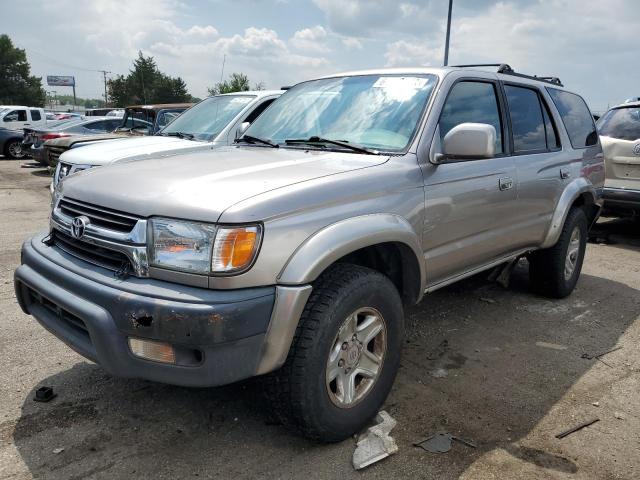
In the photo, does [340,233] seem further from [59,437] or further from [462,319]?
[462,319]

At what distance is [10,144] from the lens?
17.4m

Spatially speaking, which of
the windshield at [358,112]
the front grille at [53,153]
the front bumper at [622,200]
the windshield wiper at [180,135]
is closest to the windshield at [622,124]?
the front bumper at [622,200]

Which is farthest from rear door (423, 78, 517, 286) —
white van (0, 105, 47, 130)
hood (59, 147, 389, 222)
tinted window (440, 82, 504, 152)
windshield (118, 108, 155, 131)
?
white van (0, 105, 47, 130)

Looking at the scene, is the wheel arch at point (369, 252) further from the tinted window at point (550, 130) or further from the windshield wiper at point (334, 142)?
the tinted window at point (550, 130)

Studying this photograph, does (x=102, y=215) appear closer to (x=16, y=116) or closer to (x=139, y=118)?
(x=139, y=118)

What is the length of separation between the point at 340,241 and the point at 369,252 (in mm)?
550

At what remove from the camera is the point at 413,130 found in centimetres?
308

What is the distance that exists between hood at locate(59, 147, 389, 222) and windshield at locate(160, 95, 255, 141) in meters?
3.53

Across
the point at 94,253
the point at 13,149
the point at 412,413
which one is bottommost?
the point at 412,413

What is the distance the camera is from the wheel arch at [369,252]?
A: 7.40 feet

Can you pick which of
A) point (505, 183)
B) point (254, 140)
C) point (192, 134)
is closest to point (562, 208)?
point (505, 183)

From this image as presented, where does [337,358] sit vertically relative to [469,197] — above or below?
below

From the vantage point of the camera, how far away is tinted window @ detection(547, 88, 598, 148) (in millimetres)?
4695

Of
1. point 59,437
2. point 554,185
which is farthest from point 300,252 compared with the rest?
point 554,185
